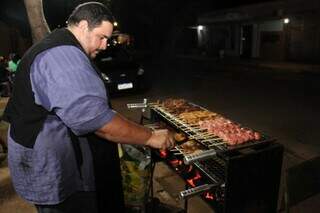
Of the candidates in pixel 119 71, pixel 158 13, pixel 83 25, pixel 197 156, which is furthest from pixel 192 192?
pixel 158 13

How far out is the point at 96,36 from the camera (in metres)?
2.17

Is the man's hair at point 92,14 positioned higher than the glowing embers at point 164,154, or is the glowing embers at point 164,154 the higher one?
the man's hair at point 92,14

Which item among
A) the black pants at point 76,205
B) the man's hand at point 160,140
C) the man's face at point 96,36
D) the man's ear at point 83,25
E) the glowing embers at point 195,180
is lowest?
the glowing embers at point 195,180

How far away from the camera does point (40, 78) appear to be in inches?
75.6

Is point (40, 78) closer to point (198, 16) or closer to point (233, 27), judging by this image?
point (233, 27)

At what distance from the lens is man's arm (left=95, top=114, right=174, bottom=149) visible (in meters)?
2.02

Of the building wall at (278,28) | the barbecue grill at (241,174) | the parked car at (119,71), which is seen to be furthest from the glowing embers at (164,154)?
the building wall at (278,28)

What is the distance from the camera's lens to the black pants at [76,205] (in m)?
2.25

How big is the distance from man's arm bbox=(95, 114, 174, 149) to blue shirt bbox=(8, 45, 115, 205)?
6 cm

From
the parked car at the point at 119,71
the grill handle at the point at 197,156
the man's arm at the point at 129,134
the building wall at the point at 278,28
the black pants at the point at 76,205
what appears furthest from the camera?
the building wall at the point at 278,28

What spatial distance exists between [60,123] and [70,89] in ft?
1.09

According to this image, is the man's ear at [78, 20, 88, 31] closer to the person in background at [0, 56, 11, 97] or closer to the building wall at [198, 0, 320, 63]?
the person in background at [0, 56, 11, 97]

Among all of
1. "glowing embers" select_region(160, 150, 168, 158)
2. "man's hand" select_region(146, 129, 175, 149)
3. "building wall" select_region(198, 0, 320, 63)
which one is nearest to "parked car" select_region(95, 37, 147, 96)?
"glowing embers" select_region(160, 150, 168, 158)

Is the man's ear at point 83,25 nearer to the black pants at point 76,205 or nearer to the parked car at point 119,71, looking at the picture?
the black pants at point 76,205
